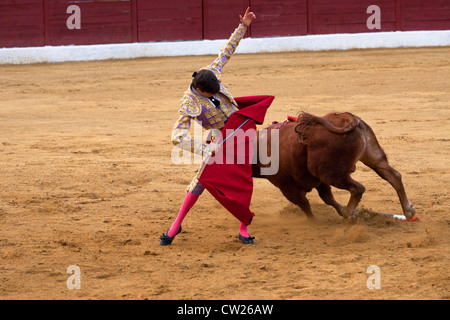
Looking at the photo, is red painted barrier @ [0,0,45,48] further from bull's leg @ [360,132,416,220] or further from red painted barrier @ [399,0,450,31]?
bull's leg @ [360,132,416,220]

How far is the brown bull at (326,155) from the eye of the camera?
3.47 m

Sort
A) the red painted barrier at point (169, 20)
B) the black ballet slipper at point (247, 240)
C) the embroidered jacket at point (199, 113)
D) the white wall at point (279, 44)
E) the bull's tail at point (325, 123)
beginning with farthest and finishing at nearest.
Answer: the red painted barrier at point (169, 20)
the white wall at point (279, 44)
the black ballet slipper at point (247, 240)
the bull's tail at point (325, 123)
the embroidered jacket at point (199, 113)

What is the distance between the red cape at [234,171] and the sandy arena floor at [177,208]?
23 centimetres

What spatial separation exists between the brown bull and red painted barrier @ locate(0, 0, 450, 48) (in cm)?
771

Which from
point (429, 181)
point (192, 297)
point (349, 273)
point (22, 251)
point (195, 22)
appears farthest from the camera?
point (195, 22)

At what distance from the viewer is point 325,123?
349 centimetres

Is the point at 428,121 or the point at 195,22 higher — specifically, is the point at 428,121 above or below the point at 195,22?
below

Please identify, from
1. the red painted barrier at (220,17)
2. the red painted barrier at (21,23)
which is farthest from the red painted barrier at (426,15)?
the red painted barrier at (21,23)

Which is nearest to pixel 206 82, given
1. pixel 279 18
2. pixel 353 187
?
pixel 353 187

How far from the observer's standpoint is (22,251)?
11.6 feet

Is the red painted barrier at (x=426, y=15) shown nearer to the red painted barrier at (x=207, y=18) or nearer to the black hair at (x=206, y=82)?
the red painted barrier at (x=207, y=18)

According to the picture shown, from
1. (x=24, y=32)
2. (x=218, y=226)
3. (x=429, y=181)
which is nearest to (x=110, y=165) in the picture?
(x=218, y=226)

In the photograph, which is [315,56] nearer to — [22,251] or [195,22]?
[195,22]

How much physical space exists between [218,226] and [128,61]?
283 inches
